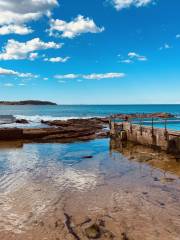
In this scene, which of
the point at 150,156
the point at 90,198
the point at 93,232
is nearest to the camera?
the point at 93,232

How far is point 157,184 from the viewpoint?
13625mm

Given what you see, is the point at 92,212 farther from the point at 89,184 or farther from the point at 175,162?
the point at 175,162

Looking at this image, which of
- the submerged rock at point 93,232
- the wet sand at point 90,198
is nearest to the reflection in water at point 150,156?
the wet sand at point 90,198

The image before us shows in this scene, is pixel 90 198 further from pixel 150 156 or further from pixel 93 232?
pixel 150 156

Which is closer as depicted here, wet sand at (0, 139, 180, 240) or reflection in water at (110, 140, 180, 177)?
wet sand at (0, 139, 180, 240)

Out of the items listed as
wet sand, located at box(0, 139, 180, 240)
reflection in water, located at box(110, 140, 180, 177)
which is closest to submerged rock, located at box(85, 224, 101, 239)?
wet sand, located at box(0, 139, 180, 240)

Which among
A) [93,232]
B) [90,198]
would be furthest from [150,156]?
[93,232]

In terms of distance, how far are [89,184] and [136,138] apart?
47.3ft

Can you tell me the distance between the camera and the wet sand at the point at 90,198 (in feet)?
28.9

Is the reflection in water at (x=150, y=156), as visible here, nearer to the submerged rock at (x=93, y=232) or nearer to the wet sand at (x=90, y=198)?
the wet sand at (x=90, y=198)

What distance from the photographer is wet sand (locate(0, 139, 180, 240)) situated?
881cm

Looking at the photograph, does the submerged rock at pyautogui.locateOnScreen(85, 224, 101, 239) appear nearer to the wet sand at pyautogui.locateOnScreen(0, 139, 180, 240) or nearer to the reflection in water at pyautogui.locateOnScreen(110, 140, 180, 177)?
the wet sand at pyautogui.locateOnScreen(0, 139, 180, 240)

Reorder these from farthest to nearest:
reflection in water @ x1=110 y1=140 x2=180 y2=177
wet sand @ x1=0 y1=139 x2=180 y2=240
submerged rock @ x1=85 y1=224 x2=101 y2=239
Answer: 1. reflection in water @ x1=110 y1=140 x2=180 y2=177
2. wet sand @ x1=0 y1=139 x2=180 y2=240
3. submerged rock @ x1=85 y1=224 x2=101 y2=239

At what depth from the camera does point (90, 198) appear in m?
11.6
